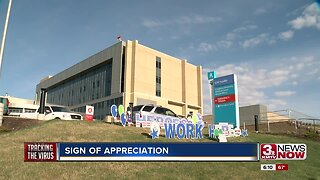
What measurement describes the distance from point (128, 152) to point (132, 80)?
49778 millimetres

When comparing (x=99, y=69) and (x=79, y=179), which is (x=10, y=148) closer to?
(x=79, y=179)

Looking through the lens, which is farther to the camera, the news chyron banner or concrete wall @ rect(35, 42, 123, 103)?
concrete wall @ rect(35, 42, 123, 103)

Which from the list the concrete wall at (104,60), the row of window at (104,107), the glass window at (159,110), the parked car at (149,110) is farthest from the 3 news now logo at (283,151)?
the concrete wall at (104,60)

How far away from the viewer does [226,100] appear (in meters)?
27.1

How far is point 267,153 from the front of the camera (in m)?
7.92

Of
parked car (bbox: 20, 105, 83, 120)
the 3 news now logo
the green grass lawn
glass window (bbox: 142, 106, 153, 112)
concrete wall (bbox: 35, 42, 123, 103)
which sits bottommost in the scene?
the green grass lawn

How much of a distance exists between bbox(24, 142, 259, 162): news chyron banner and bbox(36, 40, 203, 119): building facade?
46.4 m

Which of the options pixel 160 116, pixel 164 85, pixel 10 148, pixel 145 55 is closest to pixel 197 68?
pixel 164 85

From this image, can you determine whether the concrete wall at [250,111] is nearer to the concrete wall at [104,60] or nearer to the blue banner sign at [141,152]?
the concrete wall at [104,60]

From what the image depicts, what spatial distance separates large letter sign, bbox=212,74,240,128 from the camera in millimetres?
26281

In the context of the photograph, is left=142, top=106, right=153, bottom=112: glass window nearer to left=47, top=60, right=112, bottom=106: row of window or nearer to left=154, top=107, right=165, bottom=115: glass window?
left=154, top=107, right=165, bottom=115: glass window

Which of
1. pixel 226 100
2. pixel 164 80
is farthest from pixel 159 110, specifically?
pixel 164 80

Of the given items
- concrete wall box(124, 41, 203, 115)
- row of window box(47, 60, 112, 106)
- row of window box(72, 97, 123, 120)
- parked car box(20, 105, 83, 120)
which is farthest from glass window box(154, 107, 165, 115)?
row of window box(47, 60, 112, 106)

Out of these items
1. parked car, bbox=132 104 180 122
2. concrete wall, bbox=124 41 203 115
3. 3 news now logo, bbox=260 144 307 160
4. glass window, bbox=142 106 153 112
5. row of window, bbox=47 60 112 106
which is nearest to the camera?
3 news now logo, bbox=260 144 307 160
